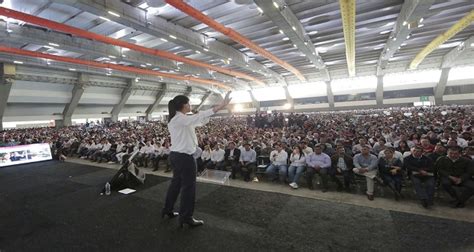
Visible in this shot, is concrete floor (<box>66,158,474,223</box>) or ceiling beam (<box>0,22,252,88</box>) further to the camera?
ceiling beam (<box>0,22,252,88</box>)

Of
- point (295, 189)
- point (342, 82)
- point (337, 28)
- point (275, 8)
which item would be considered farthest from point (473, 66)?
point (295, 189)

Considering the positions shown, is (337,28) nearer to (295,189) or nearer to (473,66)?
(295,189)

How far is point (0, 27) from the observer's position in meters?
7.89

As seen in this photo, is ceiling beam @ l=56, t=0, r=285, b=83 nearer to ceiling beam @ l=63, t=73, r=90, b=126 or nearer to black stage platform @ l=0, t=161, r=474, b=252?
black stage platform @ l=0, t=161, r=474, b=252

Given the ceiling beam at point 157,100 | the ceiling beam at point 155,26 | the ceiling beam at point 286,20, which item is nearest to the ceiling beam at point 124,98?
the ceiling beam at point 157,100

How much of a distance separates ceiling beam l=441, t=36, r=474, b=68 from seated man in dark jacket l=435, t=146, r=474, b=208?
48.7 feet

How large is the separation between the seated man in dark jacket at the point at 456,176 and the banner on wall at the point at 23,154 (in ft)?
40.7

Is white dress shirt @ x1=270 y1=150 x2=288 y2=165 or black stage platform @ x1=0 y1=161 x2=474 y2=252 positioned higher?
white dress shirt @ x1=270 y1=150 x2=288 y2=165

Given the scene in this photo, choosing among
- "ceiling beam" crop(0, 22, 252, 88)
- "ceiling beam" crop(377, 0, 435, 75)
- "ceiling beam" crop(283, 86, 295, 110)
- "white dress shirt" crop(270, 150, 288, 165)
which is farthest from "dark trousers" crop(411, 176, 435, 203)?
"ceiling beam" crop(283, 86, 295, 110)

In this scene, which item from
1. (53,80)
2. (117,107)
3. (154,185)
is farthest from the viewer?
(117,107)

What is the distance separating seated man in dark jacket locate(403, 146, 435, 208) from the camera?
12.2 feet

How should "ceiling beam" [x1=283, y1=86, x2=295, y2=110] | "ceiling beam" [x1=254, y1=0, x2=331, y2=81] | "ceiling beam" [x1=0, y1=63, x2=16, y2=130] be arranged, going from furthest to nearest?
"ceiling beam" [x1=283, y1=86, x2=295, y2=110], "ceiling beam" [x1=0, y1=63, x2=16, y2=130], "ceiling beam" [x1=254, y1=0, x2=331, y2=81]

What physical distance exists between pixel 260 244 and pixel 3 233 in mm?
3190

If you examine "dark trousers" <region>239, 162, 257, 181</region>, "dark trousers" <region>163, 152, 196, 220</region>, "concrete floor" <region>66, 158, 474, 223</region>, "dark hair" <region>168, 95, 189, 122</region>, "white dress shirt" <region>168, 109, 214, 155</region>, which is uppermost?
"dark hair" <region>168, 95, 189, 122</region>
